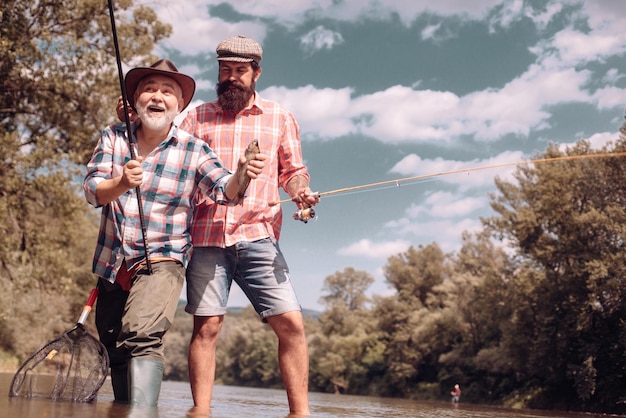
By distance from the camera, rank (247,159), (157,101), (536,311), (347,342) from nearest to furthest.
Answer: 1. (247,159)
2. (157,101)
3. (536,311)
4. (347,342)

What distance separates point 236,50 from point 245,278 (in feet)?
5.31

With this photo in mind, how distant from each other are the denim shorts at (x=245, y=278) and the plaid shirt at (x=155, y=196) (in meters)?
0.40

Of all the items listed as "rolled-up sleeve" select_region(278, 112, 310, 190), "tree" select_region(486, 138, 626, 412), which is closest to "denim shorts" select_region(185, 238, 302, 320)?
"rolled-up sleeve" select_region(278, 112, 310, 190)

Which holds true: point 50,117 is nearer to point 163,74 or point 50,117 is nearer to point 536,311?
point 163,74

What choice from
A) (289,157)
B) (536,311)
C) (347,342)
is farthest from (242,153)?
(347,342)

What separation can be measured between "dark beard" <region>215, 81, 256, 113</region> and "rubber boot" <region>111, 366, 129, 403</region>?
1947 mm

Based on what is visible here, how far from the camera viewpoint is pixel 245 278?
507 centimetres

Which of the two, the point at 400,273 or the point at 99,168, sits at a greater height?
the point at 400,273

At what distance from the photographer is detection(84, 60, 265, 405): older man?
13.4 ft

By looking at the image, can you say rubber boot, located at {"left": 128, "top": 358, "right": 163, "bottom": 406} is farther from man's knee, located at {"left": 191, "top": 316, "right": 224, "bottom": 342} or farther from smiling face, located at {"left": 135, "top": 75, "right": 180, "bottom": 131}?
smiling face, located at {"left": 135, "top": 75, "right": 180, "bottom": 131}

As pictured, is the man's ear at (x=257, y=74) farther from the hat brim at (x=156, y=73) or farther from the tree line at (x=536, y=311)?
the tree line at (x=536, y=311)

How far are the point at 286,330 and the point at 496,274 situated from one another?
3514 cm

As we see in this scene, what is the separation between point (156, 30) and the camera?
19.5 metres

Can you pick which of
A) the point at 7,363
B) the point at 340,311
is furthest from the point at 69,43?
the point at 340,311
